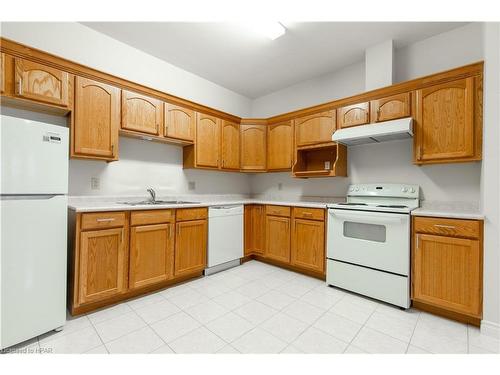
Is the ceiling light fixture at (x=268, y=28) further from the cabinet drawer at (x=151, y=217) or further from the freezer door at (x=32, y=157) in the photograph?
the cabinet drawer at (x=151, y=217)

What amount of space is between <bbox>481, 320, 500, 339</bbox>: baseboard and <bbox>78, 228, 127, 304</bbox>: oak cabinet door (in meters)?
2.93

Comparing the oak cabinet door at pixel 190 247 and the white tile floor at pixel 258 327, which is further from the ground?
the oak cabinet door at pixel 190 247

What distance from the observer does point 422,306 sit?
2.10 metres

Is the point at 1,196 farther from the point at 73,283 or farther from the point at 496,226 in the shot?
the point at 496,226

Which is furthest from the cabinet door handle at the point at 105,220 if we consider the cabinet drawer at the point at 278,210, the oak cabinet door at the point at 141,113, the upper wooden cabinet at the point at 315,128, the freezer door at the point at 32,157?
the upper wooden cabinet at the point at 315,128

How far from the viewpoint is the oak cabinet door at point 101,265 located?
192cm

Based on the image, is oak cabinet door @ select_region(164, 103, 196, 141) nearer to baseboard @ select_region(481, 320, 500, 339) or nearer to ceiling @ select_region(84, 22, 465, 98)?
ceiling @ select_region(84, 22, 465, 98)

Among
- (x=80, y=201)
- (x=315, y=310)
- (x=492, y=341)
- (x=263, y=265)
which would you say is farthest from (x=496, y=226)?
(x=80, y=201)

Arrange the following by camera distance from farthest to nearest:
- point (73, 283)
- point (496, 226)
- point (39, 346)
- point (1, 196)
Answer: point (73, 283)
point (496, 226)
point (39, 346)
point (1, 196)

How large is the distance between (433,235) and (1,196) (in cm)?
319

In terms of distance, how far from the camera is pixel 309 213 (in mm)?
2871

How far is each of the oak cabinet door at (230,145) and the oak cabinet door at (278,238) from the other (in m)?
1.00

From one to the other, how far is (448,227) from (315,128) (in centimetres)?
181

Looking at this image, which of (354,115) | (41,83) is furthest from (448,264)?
(41,83)
